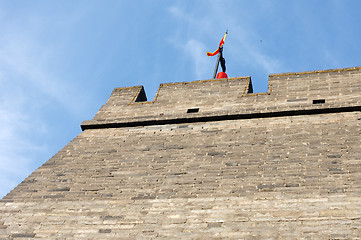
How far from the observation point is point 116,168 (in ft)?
26.6

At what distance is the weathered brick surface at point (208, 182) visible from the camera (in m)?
6.30

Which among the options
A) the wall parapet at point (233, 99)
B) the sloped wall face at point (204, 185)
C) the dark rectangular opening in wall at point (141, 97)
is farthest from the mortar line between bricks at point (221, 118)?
the dark rectangular opening in wall at point (141, 97)

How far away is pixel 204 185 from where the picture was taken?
7.26 meters

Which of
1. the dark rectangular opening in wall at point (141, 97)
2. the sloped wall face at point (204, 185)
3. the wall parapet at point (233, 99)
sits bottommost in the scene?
the sloped wall face at point (204, 185)

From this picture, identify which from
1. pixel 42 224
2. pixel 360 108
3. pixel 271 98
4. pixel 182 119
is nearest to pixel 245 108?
pixel 271 98

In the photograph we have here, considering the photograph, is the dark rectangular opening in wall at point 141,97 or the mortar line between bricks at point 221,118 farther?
the dark rectangular opening in wall at point 141,97

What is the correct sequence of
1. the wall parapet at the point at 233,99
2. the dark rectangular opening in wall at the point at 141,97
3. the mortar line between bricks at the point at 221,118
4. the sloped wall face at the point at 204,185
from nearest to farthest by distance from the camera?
the sloped wall face at the point at 204,185 < the mortar line between bricks at the point at 221,118 < the wall parapet at the point at 233,99 < the dark rectangular opening in wall at the point at 141,97

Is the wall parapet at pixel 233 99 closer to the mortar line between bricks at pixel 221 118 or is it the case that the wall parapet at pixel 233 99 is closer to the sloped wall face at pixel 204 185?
the mortar line between bricks at pixel 221 118

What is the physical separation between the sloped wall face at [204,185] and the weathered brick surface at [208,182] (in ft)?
0.05

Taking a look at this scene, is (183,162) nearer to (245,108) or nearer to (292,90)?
(245,108)

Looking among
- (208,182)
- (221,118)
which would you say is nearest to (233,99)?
(221,118)

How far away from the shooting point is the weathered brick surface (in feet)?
20.7

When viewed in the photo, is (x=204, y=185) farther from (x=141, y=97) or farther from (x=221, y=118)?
(x=141, y=97)

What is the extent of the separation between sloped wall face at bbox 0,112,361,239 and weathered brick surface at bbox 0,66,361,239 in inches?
0.6
